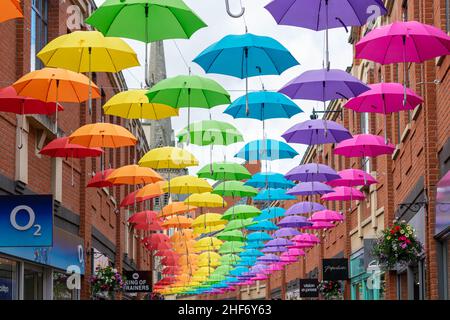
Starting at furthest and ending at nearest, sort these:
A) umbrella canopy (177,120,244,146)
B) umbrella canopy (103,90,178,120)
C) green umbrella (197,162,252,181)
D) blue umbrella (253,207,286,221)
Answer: blue umbrella (253,207,286,221), green umbrella (197,162,252,181), umbrella canopy (177,120,244,146), umbrella canopy (103,90,178,120)

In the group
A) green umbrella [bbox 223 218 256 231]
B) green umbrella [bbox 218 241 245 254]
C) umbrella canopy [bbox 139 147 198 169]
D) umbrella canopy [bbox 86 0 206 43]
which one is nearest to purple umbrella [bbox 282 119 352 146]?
umbrella canopy [bbox 139 147 198 169]

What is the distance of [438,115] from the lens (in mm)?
17188

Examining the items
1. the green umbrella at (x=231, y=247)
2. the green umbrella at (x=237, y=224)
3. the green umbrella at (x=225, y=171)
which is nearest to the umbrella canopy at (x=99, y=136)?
the green umbrella at (x=225, y=171)

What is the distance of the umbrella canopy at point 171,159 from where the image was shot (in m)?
22.2

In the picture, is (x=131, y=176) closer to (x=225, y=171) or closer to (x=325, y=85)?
(x=225, y=171)

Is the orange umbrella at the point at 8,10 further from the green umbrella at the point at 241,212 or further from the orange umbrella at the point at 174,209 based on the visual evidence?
the green umbrella at the point at 241,212

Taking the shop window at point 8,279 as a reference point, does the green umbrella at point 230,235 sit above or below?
above

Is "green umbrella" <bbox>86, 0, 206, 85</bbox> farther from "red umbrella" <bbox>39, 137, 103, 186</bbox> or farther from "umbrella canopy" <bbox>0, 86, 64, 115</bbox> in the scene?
"red umbrella" <bbox>39, 137, 103, 186</bbox>

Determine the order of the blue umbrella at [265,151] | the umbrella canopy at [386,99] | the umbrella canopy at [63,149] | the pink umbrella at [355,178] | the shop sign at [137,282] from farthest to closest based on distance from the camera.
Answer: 1. the shop sign at [137,282]
2. the blue umbrella at [265,151]
3. the pink umbrella at [355,178]
4. the umbrella canopy at [63,149]
5. the umbrella canopy at [386,99]

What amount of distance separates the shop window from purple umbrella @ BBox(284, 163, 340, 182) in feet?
27.5

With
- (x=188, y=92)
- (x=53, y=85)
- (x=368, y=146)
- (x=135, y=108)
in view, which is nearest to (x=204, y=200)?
(x=135, y=108)

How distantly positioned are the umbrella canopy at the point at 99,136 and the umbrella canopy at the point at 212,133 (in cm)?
207

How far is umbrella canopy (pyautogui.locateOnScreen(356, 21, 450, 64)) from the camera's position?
1305 centimetres
